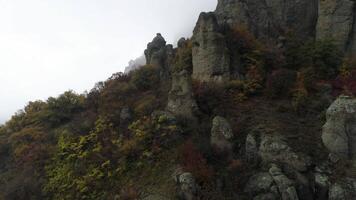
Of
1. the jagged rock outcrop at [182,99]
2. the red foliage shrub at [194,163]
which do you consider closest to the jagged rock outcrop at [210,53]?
the jagged rock outcrop at [182,99]

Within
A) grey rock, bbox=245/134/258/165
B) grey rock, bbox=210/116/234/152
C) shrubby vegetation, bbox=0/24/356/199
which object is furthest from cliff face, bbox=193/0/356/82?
grey rock, bbox=245/134/258/165

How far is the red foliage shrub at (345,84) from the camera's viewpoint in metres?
21.2

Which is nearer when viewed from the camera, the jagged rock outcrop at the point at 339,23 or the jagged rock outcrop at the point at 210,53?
the jagged rock outcrop at the point at 210,53

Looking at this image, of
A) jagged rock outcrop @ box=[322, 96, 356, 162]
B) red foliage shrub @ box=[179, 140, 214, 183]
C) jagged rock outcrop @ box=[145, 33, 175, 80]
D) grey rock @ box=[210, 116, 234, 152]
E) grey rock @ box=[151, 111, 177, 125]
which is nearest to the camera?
red foliage shrub @ box=[179, 140, 214, 183]

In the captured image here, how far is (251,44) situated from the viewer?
25.3 meters

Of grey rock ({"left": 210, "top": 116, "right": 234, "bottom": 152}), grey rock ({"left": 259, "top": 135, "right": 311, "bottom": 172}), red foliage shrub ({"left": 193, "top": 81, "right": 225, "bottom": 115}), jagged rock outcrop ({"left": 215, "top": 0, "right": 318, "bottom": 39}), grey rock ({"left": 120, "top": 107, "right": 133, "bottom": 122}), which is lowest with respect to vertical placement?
grey rock ({"left": 259, "top": 135, "right": 311, "bottom": 172})

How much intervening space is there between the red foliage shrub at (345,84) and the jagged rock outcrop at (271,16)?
7112 millimetres

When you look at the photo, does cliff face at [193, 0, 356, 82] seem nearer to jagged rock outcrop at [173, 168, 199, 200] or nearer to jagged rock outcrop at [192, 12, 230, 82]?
jagged rock outcrop at [192, 12, 230, 82]

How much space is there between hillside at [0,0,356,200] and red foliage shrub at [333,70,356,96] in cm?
7

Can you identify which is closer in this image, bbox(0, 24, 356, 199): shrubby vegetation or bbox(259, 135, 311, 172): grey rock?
bbox(259, 135, 311, 172): grey rock

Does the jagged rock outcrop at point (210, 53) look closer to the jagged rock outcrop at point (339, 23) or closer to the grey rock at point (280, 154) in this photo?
the grey rock at point (280, 154)

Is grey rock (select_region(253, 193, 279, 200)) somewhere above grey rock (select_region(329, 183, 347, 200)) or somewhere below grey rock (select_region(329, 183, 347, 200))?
above

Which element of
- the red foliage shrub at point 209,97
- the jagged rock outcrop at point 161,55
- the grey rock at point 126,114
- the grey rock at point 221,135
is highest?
the jagged rock outcrop at point 161,55

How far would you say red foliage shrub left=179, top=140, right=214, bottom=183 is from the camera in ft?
51.4
